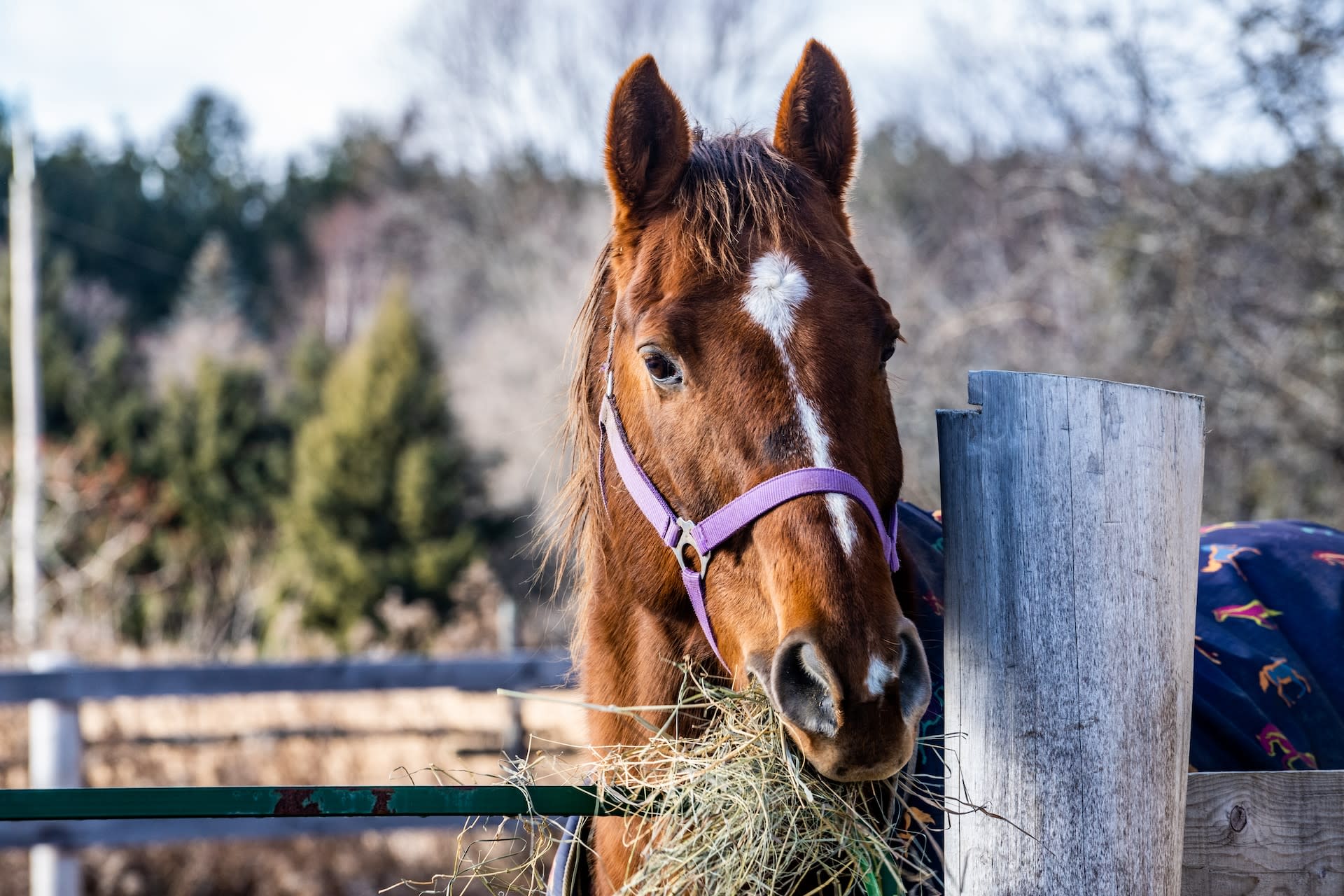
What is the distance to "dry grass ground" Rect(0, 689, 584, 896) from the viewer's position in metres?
5.87

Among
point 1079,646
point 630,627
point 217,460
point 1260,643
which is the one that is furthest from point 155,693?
point 217,460

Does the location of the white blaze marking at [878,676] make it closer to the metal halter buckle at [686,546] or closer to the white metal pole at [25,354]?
the metal halter buckle at [686,546]

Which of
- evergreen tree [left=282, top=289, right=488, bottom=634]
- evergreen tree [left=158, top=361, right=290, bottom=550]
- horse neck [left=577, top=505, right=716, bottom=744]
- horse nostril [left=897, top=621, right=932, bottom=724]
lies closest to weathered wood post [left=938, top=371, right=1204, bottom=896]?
horse nostril [left=897, top=621, right=932, bottom=724]

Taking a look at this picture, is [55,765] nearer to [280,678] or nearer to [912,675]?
[280,678]

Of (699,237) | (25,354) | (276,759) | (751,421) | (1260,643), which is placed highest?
(25,354)

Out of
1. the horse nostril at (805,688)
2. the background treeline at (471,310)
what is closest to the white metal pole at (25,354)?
the background treeline at (471,310)

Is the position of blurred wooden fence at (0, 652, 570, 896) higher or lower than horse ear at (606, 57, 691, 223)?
lower

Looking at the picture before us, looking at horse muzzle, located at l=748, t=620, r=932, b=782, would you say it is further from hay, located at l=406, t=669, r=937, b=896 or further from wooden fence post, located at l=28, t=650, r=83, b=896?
wooden fence post, located at l=28, t=650, r=83, b=896

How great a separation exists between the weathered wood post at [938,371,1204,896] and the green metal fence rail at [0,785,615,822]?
0.64 metres

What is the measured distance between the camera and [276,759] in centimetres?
677

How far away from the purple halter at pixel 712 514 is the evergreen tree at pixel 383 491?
43.0 ft

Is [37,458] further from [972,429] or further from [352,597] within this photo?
[972,429]

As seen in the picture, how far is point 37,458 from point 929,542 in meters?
16.9

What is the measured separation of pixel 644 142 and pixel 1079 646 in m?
1.14
